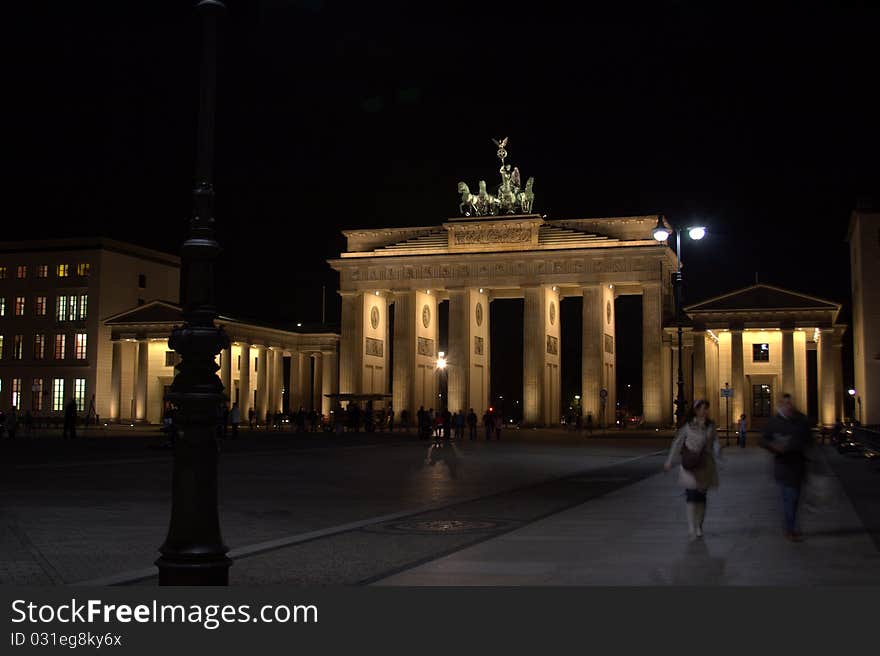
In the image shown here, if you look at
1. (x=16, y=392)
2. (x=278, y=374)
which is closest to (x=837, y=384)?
(x=278, y=374)

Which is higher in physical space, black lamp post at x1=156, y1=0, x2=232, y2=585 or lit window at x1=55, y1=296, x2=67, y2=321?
lit window at x1=55, y1=296, x2=67, y2=321

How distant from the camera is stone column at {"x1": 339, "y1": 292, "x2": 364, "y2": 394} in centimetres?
8750

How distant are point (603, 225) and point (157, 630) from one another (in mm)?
77075

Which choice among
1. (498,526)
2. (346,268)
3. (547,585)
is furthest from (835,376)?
(547,585)

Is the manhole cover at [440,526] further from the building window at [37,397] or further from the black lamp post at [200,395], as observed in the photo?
the building window at [37,397]

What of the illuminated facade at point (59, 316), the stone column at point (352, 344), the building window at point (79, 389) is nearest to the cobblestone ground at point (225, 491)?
the stone column at point (352, 344)

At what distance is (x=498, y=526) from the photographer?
17.0 metres

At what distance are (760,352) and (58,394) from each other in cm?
5950

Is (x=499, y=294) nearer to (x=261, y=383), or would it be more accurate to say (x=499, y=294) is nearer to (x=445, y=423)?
(x=261, y=383)

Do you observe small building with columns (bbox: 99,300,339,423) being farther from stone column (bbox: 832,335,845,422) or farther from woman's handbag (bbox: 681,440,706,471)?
woman's handbag (bbox: 681,440,706,471)

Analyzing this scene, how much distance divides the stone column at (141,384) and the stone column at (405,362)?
2035 centimetres

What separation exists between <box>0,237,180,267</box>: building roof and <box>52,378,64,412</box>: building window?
459 inches

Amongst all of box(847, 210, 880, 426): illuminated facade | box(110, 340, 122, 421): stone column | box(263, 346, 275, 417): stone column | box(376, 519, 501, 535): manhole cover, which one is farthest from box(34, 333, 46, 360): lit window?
box(376, 519, 501, 535): manhole cover

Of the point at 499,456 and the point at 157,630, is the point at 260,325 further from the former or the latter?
the point at 157,630
